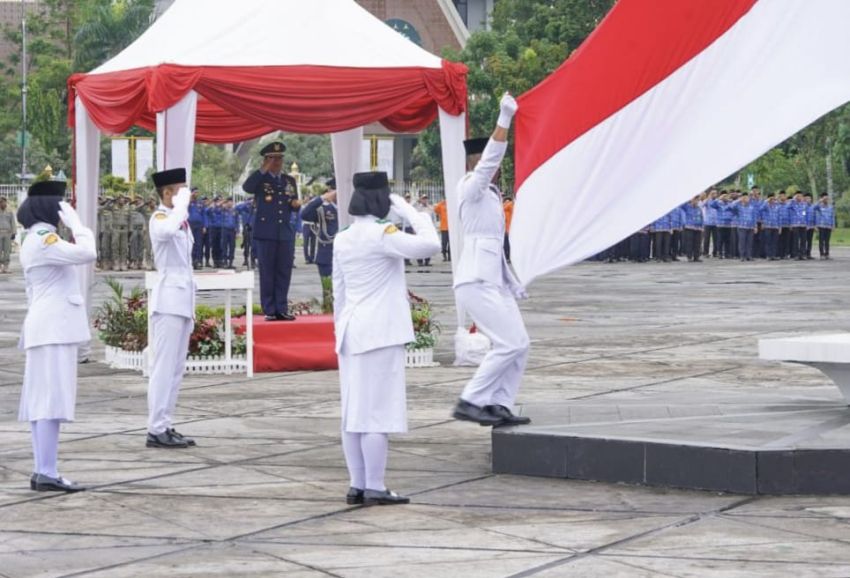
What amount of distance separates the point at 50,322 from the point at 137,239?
29424 mm

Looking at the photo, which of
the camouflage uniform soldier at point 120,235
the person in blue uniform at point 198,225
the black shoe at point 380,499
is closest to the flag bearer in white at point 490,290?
the black shoe at point 380,499

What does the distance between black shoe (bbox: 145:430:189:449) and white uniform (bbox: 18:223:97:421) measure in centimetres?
136

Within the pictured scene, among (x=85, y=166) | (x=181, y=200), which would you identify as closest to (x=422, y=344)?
(x=85, y=166)

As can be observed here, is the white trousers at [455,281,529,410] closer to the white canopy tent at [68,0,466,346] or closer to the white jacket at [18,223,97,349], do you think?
the white jacket at [18,223,97,349]

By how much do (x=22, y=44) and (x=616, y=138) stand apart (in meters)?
65.3

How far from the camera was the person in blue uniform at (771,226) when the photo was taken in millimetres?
43125

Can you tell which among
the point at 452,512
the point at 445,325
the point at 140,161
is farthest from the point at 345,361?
the point at 140,161

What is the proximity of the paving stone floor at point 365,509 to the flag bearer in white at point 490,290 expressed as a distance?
39 centimetres

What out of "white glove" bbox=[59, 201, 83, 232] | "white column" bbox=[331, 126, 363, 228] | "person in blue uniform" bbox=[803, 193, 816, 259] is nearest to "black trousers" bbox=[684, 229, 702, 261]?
"person in blue uniform" bbox=[803, 193, 816, 259]

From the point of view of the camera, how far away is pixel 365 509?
8953 mm

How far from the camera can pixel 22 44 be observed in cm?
7200

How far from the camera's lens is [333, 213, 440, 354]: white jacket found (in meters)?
8.98

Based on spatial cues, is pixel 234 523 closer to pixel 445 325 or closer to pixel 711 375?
pixel 711 375

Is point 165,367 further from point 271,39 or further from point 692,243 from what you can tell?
point 692,243
